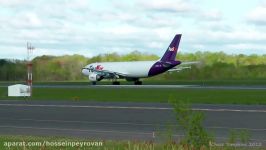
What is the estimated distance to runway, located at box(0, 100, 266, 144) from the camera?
18141mm

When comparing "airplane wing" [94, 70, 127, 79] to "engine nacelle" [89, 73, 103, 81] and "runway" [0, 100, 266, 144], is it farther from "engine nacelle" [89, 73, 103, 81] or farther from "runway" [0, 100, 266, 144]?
"runway" [0, 100, 266, 144]

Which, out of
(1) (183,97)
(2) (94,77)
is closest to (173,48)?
(2) (94,77)

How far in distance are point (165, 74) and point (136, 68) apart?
20.6 metres

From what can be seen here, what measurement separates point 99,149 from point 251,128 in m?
8.23

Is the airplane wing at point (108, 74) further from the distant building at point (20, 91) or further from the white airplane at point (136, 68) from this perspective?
the distant building at point (20, 91)

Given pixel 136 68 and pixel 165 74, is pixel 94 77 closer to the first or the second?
pixel 136 68

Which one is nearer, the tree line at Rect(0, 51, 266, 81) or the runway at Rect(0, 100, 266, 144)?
the runway at Rect(0, 100, 266, 144)

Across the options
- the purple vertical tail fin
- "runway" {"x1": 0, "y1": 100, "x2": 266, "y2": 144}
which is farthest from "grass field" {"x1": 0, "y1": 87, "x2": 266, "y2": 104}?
the purple vertical tail fin

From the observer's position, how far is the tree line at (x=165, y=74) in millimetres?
91312

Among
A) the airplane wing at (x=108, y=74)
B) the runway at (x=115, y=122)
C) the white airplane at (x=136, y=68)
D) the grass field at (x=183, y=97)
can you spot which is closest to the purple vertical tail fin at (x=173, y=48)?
the white airplane at (x=136, y=68)

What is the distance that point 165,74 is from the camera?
325 ft

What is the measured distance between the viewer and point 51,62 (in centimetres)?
10300

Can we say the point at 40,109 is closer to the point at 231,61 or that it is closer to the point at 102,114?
the point at 102,114

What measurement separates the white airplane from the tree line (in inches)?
486
